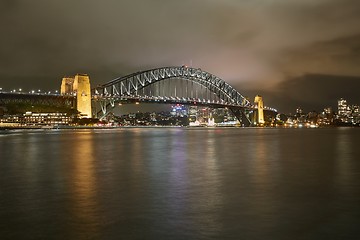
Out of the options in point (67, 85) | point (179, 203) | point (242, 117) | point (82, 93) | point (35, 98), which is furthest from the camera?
point (242, 117)

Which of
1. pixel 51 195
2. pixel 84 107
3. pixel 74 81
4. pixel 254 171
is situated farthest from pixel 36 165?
pixel 74 81

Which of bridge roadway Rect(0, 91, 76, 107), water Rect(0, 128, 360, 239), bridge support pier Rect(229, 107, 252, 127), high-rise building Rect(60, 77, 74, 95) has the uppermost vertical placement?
high-rise building Rect(60, 77, 74, 95)

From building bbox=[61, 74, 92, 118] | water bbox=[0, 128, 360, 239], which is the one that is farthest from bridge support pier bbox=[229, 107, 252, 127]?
water bbox=[0, 128, 360, 239]

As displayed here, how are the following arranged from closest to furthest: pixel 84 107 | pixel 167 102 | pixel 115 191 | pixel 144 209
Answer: pixel 144 209, pixel 115 191, pixel 84 107, pixel 167 102

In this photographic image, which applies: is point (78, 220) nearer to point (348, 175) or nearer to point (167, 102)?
point (348, 175)

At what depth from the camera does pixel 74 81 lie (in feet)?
324

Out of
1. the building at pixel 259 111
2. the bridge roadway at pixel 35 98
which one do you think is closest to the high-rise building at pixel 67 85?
the bridge roadway at pixel 35 98

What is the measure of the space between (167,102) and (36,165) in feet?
269

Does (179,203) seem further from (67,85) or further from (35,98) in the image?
(67,85)

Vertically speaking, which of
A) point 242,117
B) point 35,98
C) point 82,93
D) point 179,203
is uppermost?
point 82,93

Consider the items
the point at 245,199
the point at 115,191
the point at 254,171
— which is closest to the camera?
the point at 245,199

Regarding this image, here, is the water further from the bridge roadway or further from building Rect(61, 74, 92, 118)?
building Rect(61, 74, 92, 118)

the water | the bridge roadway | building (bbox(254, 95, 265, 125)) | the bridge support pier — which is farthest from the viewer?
building (bbox(254, 95, 265, 125))

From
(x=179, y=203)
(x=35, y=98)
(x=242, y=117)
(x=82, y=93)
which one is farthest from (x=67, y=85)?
(x=179, y=203)
